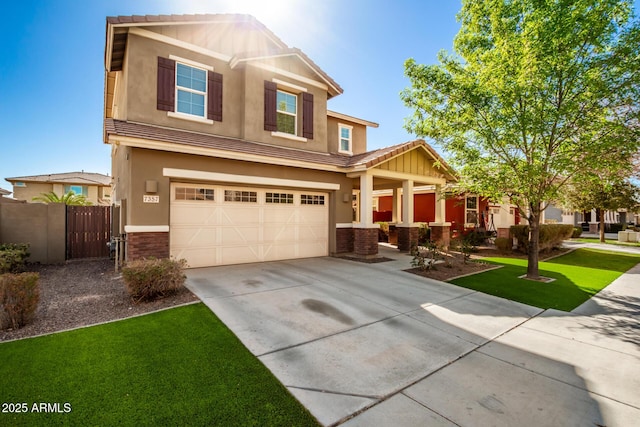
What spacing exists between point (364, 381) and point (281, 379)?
3.32 ft

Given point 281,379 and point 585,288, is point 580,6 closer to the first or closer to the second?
point 585,288

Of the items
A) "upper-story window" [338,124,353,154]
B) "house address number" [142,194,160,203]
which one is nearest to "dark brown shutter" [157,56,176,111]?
"house address number" [142,194,160,203]

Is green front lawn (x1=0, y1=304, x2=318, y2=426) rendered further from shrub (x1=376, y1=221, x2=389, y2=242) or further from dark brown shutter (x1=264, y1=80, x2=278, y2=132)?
shrub (x1=376, y1=221, x2=389, y2=242)

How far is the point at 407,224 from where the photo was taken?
1429 cm

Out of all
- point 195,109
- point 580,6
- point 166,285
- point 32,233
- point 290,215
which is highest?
point 580,6

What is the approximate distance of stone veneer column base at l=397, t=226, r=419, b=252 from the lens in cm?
1428

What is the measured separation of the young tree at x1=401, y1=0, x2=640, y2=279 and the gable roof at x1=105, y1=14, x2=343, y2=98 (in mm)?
4629

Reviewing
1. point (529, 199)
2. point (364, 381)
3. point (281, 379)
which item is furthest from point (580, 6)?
point (281, 379)

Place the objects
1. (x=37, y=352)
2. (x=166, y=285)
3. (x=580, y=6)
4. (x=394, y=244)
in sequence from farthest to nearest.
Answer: (x=394, y=244) < (x=580, y=6) < (x=166, y=285) < (x=37, y=352)

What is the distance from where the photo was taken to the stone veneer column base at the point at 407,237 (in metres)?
14.3

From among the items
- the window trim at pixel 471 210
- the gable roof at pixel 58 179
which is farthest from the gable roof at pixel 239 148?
the gable roof at pixel 58 179

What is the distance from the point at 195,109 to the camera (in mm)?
10477

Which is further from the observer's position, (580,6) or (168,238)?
(168,238)

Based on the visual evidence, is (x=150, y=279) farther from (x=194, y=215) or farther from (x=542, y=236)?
(x=542, y=236)
